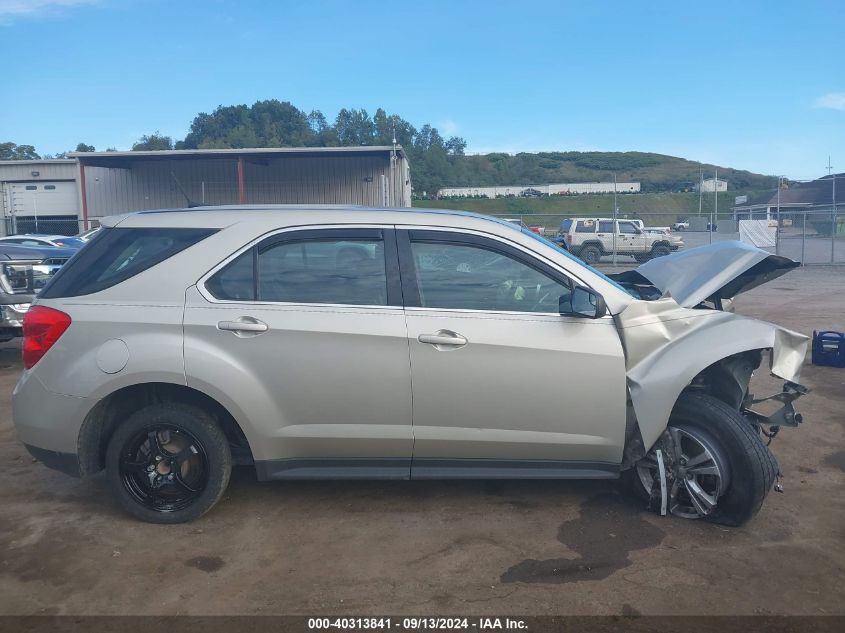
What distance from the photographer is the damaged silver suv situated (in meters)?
4.14

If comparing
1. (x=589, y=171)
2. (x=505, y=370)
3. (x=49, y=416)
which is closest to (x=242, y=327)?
(x=49, y=416)

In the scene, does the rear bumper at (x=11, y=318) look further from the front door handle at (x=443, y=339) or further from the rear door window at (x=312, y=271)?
the front door handle at (x=443, y=339)

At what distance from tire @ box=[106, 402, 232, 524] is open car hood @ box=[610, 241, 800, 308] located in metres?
3.04

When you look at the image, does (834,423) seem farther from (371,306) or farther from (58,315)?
(58,315)

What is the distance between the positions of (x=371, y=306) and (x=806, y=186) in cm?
5304

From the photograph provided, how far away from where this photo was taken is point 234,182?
38.2 meters

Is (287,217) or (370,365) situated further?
(287,217)

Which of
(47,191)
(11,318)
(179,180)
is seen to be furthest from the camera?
(47,191)

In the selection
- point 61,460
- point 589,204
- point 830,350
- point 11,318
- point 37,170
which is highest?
point 37,170

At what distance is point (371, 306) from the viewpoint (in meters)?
4.23

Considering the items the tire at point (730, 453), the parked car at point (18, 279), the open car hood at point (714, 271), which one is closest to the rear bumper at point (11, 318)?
the parked car at point (18, 279)

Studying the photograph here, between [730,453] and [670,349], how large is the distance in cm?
65

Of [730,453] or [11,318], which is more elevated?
[11,318]

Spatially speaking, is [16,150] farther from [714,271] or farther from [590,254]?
[714,271]
